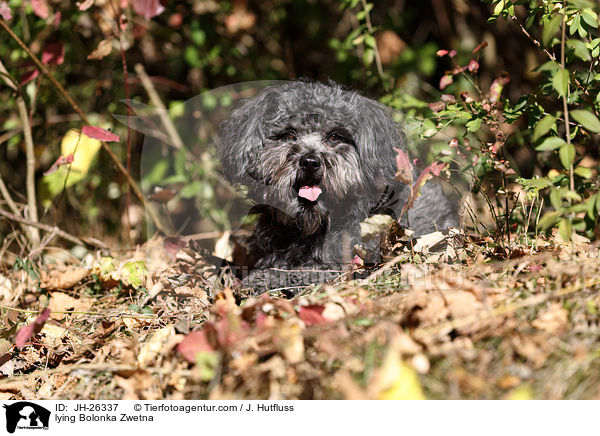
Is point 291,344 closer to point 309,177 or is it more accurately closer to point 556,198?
point 556,198

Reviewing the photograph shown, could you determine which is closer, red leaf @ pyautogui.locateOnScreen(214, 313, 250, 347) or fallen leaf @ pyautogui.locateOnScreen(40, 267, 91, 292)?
red leaf @ pyautogui.locateOnScreen(214, 313, 250, 347)

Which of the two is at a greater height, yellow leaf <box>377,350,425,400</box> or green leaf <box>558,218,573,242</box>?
green leaf <box>558,218,573,242</box>

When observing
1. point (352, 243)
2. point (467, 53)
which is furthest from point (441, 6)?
point (352, 243)

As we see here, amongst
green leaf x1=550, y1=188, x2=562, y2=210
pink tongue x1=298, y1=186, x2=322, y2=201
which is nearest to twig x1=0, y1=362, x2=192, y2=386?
pink tongue x1=298, y1=186, x2=322, y2=201

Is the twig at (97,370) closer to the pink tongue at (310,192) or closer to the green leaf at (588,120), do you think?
the pink tongue at (310,192)

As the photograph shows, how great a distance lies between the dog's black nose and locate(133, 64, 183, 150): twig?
2100 millimetres

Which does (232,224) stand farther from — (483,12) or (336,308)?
(483,12)

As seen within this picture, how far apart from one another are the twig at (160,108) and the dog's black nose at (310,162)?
210 centimetres

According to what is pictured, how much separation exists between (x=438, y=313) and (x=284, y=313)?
0.55 metres

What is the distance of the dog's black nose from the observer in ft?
8.00

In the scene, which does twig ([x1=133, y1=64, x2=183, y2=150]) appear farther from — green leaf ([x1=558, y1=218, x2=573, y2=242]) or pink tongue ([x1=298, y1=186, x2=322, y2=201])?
green leaf ([x1=558, y1=218, x2=573, y2=242])

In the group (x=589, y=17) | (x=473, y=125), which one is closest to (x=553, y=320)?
(x=473, y=125)

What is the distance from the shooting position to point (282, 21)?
4.98 m

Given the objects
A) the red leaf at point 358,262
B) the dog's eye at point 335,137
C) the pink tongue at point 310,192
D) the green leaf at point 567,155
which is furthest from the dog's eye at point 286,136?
the green leaf at point 567,155
